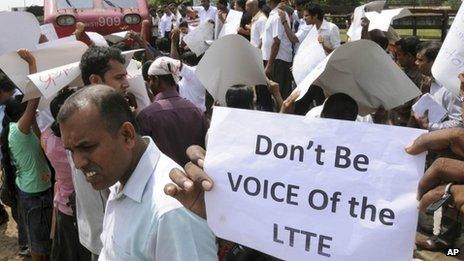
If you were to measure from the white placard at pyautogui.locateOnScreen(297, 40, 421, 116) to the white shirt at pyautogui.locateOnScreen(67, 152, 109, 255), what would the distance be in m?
1.13

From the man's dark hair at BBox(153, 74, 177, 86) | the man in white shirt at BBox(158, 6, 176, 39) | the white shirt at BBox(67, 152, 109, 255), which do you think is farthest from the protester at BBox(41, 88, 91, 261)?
the man in white shirt at BBox(158, 6, 176, 39)

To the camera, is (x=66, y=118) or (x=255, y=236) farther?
(x=66, y=118)

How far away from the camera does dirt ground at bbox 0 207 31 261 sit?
14.1 ft

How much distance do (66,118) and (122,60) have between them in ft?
4.46

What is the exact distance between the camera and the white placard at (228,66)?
9.56 feet

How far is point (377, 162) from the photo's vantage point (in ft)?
3.76

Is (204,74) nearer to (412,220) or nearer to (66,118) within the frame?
(66,118)

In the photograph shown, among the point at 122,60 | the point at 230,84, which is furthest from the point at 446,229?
the point at 122,60

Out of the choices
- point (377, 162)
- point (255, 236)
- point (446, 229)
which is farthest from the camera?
point (446, 229)

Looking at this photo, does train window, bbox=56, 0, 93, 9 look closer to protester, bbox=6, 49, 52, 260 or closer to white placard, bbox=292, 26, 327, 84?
protester, bbox=6, 49, 52, 260

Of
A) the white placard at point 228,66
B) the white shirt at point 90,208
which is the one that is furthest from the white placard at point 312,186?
the white placard at point 228,66

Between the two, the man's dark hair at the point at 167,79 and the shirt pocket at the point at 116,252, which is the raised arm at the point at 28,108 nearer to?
the man's dark hair at the point at 167,79

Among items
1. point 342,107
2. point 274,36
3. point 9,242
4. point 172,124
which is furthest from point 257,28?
point 342,107

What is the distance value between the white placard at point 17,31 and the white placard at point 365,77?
6.81 ft
